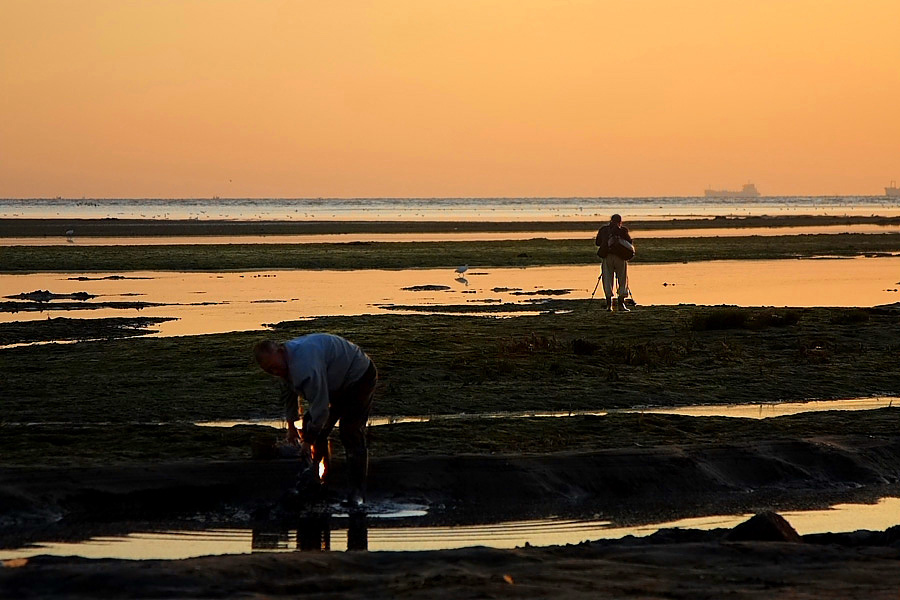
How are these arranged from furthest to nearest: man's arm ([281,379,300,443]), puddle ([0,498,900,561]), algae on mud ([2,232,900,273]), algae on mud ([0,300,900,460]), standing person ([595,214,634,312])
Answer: algae on mud ([2,232,900,273]), standing person ([595,214,634,312]), algae on mud ([0,300,900,460]), man's arm ([281,379,300,443]), puddle ([0,498,900,561])

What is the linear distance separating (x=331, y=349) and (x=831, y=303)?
23195 millimetres

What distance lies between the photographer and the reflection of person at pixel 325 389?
35.5 ft

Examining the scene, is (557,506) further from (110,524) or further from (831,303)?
(831,303)

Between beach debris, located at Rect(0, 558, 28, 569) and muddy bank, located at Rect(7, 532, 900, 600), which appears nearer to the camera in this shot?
muddy bank, located at Rect(7, 532, 900, 600)

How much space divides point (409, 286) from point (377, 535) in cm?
2760

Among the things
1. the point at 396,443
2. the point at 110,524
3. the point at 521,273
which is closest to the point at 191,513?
the point at 110,524

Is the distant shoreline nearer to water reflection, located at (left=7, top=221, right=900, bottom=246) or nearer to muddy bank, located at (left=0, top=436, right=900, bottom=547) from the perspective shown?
water reflection, located at (left=7, top=221, right=900, bottom=246)

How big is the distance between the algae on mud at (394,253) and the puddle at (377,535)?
35839 millimetres

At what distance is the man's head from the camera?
1055 centimetres

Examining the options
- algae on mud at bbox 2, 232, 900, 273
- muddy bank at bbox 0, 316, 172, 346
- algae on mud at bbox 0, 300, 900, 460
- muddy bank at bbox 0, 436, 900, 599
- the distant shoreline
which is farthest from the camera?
the distant shoreline

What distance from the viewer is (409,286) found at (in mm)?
38844

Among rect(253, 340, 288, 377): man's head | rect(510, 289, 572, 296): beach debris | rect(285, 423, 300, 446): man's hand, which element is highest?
rect(253, 340, 288, 377): man's head

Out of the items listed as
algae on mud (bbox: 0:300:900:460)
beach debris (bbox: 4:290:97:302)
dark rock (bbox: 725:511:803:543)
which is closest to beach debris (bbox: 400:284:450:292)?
beach debris (bbox: 4:290:97:302)

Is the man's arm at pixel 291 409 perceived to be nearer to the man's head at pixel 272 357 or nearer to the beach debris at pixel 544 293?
the man's head at pixel 272 357
